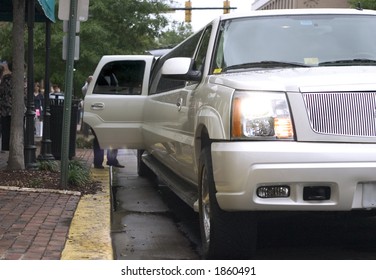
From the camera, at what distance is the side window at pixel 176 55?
684 centimetres

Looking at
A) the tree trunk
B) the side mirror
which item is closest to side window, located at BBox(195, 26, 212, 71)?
the side mirror

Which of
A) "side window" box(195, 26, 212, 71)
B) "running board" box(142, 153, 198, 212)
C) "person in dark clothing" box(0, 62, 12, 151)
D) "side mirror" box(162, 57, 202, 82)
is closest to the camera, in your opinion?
"side mirror" box(162, 57, 202, 82)

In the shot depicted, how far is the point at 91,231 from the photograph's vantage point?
19.8ft

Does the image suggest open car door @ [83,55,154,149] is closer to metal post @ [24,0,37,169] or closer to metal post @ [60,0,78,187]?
metal post @ [24,0,37,169]

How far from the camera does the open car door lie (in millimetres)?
9617

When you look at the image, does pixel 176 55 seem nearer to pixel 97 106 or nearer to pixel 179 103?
pixel 179 103

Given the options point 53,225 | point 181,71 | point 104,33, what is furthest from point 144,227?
point 104,33

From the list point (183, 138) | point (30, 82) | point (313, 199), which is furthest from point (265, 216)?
point (30, 82)

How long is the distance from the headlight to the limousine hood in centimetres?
7

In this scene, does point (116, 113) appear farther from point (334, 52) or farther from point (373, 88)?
point (373, 88)

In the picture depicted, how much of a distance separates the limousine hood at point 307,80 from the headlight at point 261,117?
0.07 metres

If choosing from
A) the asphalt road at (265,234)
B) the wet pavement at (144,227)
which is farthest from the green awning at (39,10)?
the asphalt road at (265,234)

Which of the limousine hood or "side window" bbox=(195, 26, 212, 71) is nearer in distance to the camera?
the limousine hood

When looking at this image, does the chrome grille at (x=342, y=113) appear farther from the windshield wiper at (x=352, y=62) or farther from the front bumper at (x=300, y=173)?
the windshield wiper at (x=352, y=62)
